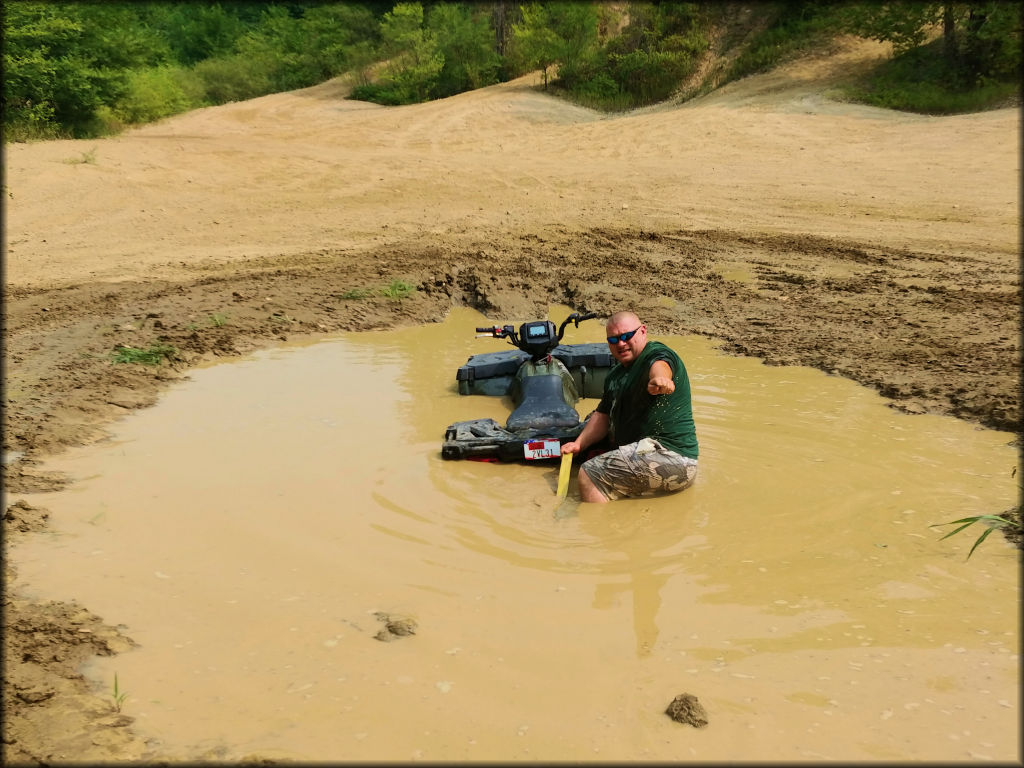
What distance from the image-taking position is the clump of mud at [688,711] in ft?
10.1

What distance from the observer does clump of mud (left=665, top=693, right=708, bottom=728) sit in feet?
10.1

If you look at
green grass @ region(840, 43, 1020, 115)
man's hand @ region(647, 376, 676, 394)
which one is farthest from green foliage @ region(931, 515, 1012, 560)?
green grass @ region(840, 43, 1020, 115)

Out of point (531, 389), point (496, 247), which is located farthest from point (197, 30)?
point (531, 389)

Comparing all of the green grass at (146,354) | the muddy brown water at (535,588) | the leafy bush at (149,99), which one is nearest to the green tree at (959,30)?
the muddy brown water at (535,588)

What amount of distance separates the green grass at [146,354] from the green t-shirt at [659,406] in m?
4.39

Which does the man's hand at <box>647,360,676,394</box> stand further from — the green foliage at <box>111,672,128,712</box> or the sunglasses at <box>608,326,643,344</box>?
the green foliage at <box>111,672,128,712</box>

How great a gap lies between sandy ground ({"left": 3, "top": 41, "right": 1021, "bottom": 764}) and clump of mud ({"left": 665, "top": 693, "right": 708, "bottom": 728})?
1.81m

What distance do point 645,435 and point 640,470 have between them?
10.2 inches

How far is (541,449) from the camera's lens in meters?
5.63

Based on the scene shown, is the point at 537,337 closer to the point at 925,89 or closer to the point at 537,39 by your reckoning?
the point at 925,89

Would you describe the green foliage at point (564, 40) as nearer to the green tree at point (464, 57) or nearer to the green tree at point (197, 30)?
the green tree at point (464, 57)

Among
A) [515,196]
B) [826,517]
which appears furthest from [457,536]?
[515,196]

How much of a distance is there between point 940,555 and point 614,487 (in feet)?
5.76

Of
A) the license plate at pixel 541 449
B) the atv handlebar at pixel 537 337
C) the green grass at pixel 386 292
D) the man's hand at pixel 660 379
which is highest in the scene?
the man's hand at pixel 660 379
